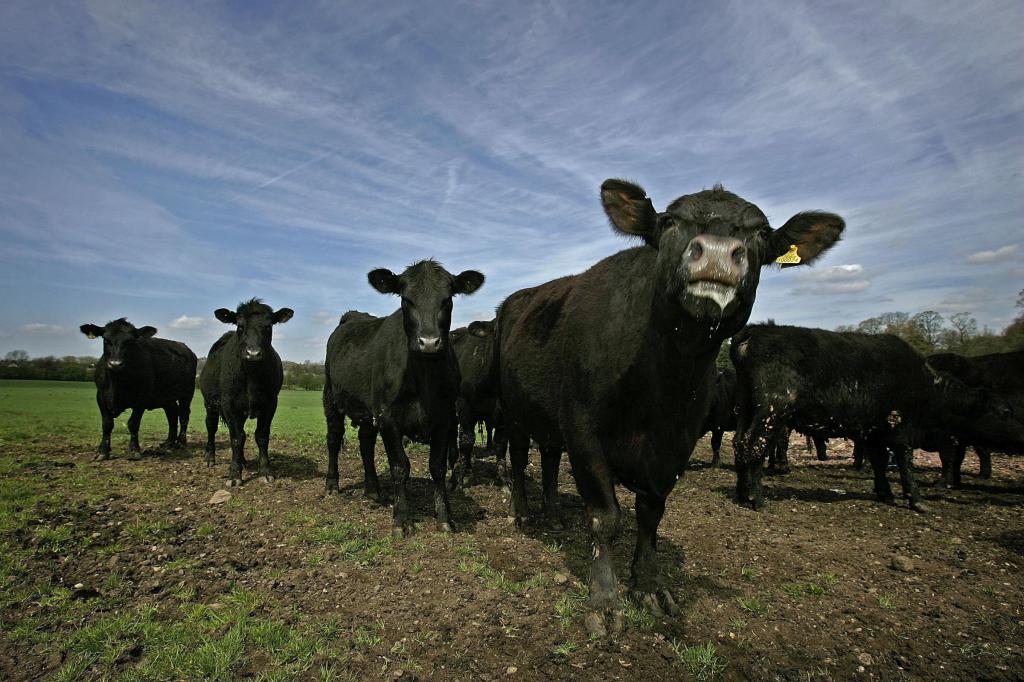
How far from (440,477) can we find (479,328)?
3214mm

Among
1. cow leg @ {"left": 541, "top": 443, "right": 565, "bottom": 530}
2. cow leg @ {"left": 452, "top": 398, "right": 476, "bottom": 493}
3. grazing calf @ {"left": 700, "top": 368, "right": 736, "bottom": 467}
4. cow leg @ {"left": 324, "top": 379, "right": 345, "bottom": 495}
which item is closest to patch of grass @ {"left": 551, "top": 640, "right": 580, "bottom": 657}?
cow leg @ {"left": 541, "top": 443, "right": 565, "bottom": 530}

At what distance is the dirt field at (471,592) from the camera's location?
3982 millimetres

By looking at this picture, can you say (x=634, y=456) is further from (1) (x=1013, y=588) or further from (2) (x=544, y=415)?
(1) (x=1013, y=588)

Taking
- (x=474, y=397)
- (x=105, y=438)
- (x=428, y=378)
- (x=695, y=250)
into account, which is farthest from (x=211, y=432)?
(x=695, y=250)

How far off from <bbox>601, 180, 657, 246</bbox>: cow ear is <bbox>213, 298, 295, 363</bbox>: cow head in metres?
8.04

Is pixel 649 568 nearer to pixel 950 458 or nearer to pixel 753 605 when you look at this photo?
pixel 753 605

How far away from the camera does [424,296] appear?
6910 millimetres

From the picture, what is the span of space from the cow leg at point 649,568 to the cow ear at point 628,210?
2.34 m

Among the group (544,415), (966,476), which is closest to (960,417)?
(966,476)

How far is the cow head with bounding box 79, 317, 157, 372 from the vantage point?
41.7 ft

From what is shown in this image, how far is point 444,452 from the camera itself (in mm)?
7594

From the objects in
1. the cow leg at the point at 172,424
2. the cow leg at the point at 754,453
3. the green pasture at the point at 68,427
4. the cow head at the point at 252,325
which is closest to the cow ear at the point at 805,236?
the cow leg at the point at 754,453

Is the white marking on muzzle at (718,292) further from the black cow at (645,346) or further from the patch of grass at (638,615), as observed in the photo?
the patch of grass at (638,615)

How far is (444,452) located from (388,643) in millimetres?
3452
